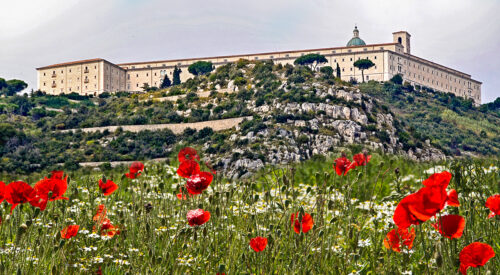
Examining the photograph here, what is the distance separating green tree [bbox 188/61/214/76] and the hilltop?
25565 mm

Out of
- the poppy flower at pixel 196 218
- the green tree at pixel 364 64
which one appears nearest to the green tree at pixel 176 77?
the green tree at pixel 364 64

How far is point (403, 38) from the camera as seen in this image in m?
97.9

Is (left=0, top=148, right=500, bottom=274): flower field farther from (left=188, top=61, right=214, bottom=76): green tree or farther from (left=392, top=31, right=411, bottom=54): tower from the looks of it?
(left=392, top=31, right=411, bottom=54): tower

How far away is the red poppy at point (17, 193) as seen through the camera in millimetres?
1981

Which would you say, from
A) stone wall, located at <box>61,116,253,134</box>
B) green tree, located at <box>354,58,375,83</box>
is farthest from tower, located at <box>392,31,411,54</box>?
stone wall, located at <box>61,116,253,134</box>

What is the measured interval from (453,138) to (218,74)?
98.8 ft

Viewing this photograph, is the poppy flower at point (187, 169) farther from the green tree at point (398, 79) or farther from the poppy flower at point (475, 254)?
the green tree at point (398, 79)

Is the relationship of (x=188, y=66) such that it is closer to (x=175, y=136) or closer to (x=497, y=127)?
(x=175, y=136)

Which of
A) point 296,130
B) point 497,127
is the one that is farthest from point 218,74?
point 497,127

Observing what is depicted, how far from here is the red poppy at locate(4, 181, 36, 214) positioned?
1981 millimetres

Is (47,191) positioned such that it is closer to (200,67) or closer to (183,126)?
(183,126)

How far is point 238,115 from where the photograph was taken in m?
44.8

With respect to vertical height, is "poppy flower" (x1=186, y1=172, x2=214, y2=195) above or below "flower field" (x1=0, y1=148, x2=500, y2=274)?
above

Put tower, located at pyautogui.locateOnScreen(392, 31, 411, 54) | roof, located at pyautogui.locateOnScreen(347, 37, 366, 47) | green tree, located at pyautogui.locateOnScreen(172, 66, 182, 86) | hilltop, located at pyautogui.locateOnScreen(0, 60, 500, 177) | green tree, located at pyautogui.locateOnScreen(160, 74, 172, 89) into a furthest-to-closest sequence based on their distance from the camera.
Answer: tower, located at pyautogui.locateOnScreen(392, 31, 411, 54)
roof, located at pyautogui.locateOnScreen(347, 37, 366, 47)
green tree, located at pyautogui.locateOnScreen(160, 74, 172, 89)
green tree, located at pyautogui.locateOnScreen(172, 66, 182, 86)
hilltop, located at pyautogui.locateOnScreen(0, 60, 500, 177)
